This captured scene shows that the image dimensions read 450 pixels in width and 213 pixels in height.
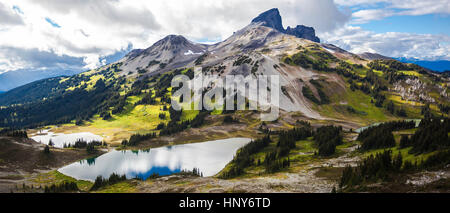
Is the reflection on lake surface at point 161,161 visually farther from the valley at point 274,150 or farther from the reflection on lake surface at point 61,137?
the reflection on lake surface at point 61,137

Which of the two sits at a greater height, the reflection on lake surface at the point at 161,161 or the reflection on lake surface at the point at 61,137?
the reflection on lake surface at the point at 61,137

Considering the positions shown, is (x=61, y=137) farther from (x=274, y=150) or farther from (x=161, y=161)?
(x=274, y=150)

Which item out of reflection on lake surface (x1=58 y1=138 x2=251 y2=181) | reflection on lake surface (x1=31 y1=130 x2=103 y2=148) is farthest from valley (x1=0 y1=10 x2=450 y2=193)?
reflection on lake surface (x1=31 y1=130 x2=103 y2=148)

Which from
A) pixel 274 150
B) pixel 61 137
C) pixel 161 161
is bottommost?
pixel 161 161

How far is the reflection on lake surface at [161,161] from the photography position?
269ft

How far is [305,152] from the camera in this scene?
255ft

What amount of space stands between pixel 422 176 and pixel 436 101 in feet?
682

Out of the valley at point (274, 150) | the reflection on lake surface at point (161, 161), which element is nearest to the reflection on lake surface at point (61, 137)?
the valley at point (274, 150)

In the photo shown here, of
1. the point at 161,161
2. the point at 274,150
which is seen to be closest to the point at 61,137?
the point at 161,161

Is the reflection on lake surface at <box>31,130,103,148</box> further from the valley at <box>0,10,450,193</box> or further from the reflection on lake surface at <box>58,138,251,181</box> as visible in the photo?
the reflection on lake surface at <box>58,138,251,181</box>

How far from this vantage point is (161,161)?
95938mm

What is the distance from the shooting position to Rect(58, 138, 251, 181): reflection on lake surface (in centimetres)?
8206

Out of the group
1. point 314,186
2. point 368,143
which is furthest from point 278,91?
point 314,186
